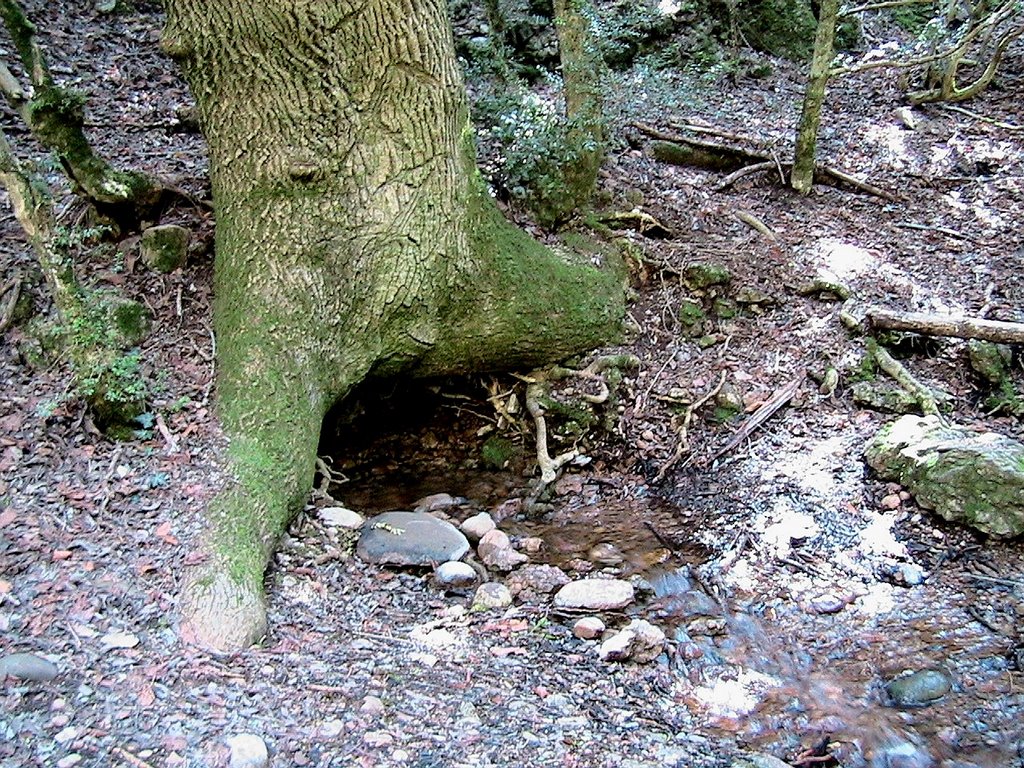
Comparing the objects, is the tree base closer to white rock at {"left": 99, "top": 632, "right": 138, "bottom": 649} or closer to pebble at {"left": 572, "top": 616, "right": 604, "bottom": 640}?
white rock at {"left": 99, "top": 632, "right": 138, "bottom": 649}

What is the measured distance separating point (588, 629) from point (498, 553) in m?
0.74

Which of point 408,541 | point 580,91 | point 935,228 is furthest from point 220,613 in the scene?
point 935,228

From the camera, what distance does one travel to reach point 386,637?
10.2 feet

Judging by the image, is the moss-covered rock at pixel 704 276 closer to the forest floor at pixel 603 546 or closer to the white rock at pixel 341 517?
the forest floor at pixel 603 546

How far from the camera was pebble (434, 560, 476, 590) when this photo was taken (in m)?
3.63

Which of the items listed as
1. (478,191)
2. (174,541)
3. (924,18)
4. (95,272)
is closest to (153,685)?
(174,541)

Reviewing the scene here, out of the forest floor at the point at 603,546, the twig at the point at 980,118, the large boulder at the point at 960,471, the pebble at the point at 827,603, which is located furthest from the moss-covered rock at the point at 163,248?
the twig at the point at 980,118

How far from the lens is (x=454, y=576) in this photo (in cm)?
365

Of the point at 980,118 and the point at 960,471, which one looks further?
the point at 980,118

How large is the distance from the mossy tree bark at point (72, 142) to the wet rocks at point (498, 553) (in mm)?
2965

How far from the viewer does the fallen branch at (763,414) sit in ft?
15.8

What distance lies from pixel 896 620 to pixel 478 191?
3252mm

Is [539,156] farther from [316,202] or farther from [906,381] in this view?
[906,381]

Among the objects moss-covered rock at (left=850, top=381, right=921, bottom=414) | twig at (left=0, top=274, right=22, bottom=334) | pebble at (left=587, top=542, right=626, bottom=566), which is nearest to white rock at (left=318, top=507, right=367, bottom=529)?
pebble at (left=587, top=542, right=626, bottom=566)
